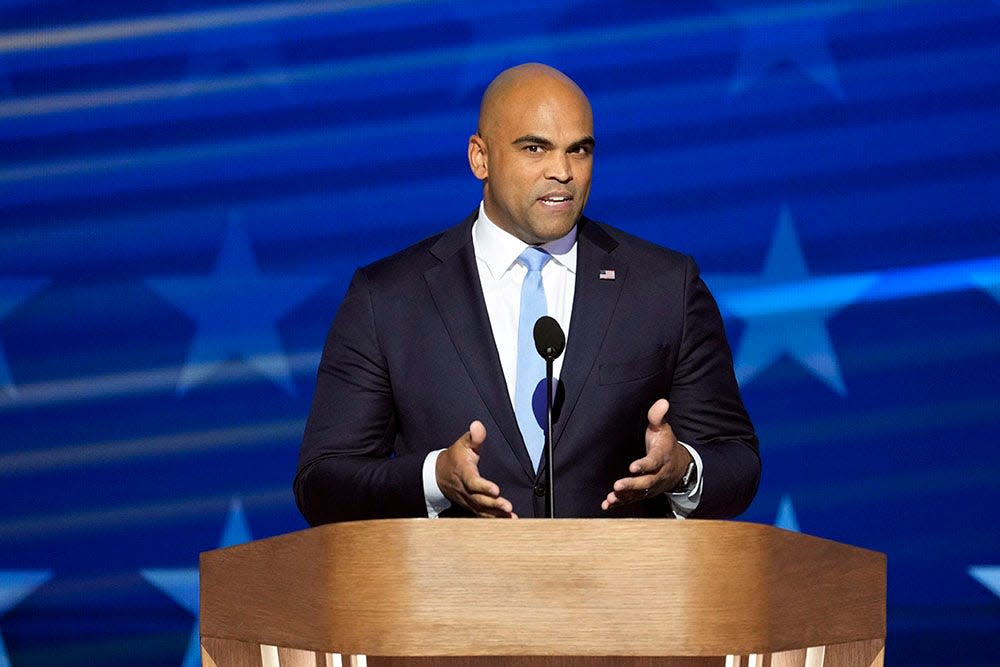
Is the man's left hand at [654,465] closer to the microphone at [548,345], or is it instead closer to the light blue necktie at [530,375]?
the microphone at [548,345]

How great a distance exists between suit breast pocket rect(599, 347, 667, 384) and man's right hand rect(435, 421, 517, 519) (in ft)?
1.82

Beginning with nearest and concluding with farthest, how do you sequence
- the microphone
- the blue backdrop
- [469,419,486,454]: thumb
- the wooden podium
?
1. the wooden podium
2. [469,419,486,454]: thumb
3. the microphone
4. the blue backdrop

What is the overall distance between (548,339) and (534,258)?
1.81ft

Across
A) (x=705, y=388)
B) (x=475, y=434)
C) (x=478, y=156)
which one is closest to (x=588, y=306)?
(x=705, y=388)

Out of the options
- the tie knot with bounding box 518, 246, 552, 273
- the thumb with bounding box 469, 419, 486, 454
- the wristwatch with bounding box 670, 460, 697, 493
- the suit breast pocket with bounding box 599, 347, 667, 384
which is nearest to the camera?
the thumb with bounding box 469, 419, 486, 454

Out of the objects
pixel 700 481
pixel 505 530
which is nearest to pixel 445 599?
pixel 505 530

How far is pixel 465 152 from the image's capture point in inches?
153

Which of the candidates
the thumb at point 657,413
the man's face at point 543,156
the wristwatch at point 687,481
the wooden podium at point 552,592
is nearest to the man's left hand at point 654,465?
the thumb at point 657,413

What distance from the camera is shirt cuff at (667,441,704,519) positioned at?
7.44ft

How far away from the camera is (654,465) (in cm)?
203

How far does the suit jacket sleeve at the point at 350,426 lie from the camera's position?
94.3 inches

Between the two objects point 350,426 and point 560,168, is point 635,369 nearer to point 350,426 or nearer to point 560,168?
point 560,168

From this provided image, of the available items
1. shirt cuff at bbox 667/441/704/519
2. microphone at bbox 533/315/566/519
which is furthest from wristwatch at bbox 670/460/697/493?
microphone at bbox 533/315/566/519

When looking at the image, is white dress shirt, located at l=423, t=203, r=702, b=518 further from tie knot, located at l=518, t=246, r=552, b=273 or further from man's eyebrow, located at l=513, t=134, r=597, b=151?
man's eyebrow, located at l=513, t=134, r=597, b=151
